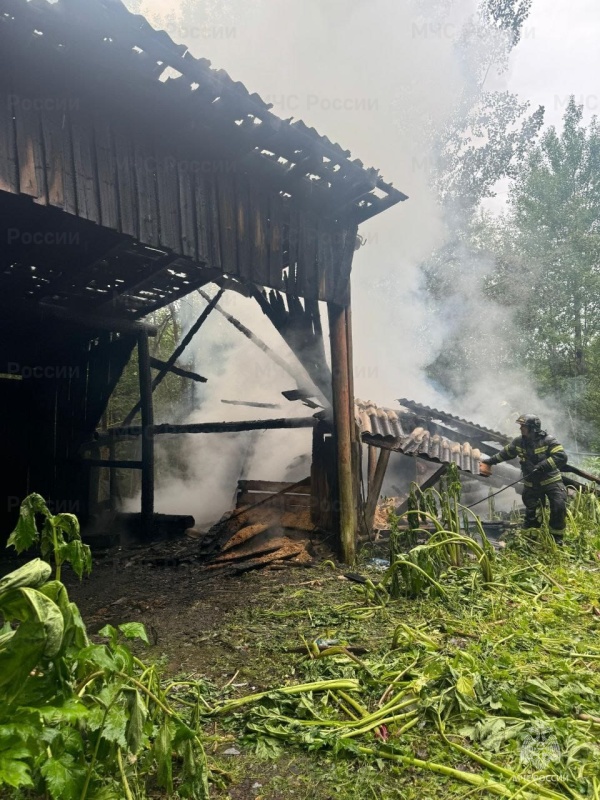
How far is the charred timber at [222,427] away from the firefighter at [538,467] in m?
3.06

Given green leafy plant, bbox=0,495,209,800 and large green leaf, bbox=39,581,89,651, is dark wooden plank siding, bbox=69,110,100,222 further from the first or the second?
large green leaf, bbox=39,581,89,651

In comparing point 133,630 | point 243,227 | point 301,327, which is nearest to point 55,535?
point 133,630

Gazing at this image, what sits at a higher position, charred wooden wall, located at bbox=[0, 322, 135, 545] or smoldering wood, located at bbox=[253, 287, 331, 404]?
smoldering wood, located at bbox=[253, 287, 331, 404]

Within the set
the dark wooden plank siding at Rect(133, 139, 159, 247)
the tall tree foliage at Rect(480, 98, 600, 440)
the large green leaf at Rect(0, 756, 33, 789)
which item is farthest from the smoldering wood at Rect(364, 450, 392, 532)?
the tall tree foliage at Rect(480, 98, 600, 440)

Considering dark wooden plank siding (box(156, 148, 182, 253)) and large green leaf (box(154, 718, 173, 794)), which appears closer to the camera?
large green leaf (box(154, 718, 173, 794))

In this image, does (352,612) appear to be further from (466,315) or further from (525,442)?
(466,315)

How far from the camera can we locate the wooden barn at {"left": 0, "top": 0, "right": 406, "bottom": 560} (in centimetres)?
394

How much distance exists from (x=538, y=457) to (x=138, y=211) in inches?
281

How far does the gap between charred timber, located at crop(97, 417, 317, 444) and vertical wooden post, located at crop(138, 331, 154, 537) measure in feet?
0.46

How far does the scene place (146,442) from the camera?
8.31 meters

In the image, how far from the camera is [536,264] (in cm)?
2616

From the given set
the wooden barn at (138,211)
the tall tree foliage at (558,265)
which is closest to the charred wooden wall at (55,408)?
the wooden barn at (138,211)

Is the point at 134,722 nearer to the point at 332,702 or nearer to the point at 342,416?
the point at 332,702

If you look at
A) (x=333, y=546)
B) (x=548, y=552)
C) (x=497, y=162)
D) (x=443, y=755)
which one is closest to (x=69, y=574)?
(x=333, y=546)
